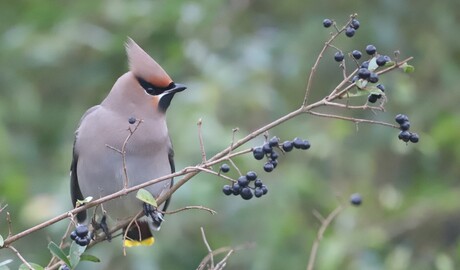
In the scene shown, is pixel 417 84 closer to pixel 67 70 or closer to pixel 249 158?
pixel 249 158

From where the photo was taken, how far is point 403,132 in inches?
98.9

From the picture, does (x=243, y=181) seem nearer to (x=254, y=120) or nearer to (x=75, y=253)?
(x=75, y=253)

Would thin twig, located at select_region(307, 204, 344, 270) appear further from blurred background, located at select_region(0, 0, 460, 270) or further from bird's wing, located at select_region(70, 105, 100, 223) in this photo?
blurred background, located at select_region(0, 0, 460, 270)

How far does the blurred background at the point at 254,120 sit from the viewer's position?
488 centimetres

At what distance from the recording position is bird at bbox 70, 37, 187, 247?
3.54 meters

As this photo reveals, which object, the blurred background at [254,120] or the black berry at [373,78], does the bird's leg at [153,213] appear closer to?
the black berry at [373,78]

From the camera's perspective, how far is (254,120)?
558 cm

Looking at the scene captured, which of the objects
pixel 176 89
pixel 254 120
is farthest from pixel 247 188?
pixel 254 120

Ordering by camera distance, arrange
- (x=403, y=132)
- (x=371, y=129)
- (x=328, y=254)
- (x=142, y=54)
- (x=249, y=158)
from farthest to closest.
A: (x=371, y=129), (x=249, y=158), (x=328, y=254), (x=142, y=54), (x=403, y=132)

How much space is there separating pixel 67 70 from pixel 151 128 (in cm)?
225

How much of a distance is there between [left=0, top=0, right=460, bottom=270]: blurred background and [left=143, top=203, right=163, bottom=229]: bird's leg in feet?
2.89

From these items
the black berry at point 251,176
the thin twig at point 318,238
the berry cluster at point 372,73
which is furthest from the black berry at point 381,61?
the thin twig at point 318,238

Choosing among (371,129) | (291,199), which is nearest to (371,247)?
(291,199)

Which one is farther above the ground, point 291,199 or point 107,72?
point 107,72
